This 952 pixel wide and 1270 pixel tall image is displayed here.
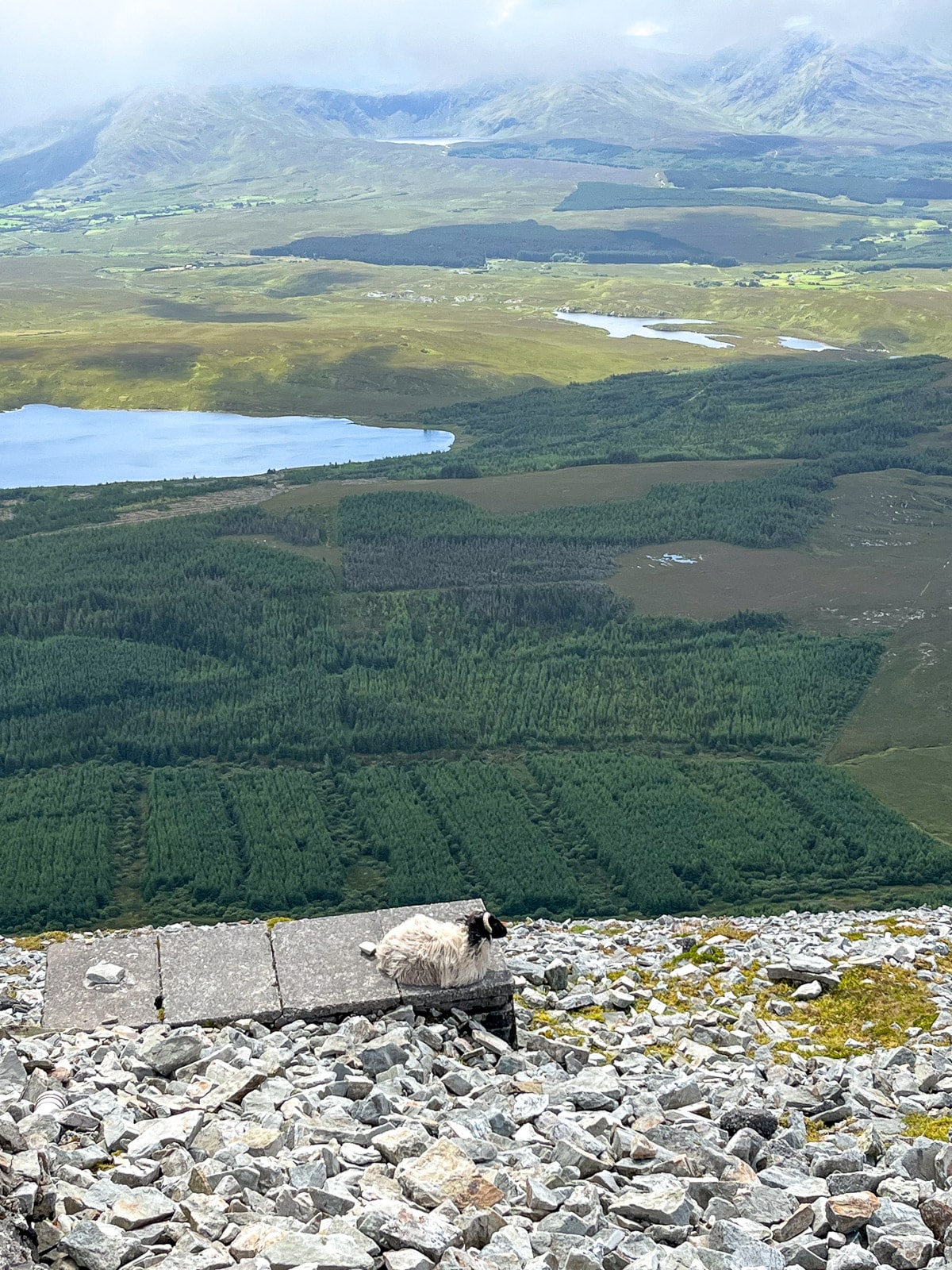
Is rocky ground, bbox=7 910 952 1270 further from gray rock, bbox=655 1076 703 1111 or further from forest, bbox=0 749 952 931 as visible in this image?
forest, bbox=0 749 952 931

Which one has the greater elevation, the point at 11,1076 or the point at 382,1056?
the point at 11,1076

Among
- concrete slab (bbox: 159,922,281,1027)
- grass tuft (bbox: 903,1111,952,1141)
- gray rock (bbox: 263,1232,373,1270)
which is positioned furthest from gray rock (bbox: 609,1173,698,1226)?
concrete slab (bbox: 159,922,281,1027)

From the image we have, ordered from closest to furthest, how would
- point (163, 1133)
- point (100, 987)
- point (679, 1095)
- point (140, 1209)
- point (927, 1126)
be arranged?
point (140, 1209) < point (163, 1133) < point (927, 1126) < point (679, 1095) < point (100, 987)

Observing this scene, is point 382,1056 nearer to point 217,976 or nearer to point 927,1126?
point 217,976

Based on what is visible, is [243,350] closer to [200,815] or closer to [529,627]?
[529,627]

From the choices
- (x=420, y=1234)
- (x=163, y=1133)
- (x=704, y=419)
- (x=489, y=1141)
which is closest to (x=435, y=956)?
(x=489, y=1141)
